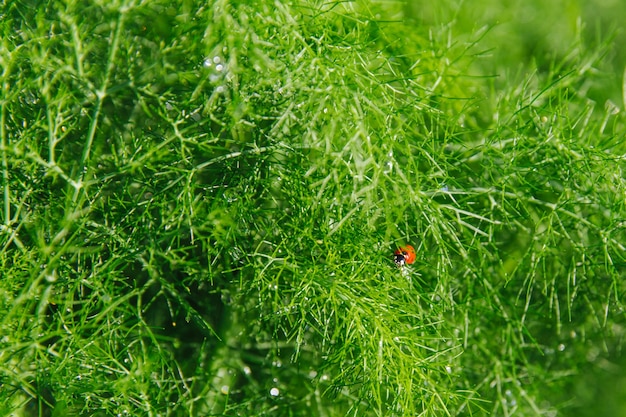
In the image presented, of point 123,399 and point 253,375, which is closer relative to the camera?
point 123,399

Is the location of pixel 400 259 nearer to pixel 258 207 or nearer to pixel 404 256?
pixel 404 256

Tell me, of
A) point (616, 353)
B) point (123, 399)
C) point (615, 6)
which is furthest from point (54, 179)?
point (615, 6)

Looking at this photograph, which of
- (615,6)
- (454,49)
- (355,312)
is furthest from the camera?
(615,6)

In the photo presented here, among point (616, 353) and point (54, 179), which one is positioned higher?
point (54, 179)

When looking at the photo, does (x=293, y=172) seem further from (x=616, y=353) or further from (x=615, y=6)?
(x=615, y=6)
